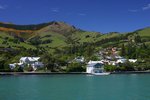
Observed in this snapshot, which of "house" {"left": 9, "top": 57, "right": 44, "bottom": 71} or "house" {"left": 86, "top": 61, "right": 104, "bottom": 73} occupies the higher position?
"house" {"left": 9, "top": 57, "right": 44, "bottom": 71}

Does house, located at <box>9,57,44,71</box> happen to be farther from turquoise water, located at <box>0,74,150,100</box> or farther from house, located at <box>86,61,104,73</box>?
turquoise water, located at <box>0,74,150,100</box>

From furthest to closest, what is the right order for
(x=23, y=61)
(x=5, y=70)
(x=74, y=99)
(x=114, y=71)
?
(x=23, y=61) → (x=114, y=71) → (x=5, y=70) → (x=74, y=99)

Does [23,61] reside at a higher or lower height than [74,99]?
higher

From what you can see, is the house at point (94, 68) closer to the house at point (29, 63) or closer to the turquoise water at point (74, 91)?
the house at point (29, 63)

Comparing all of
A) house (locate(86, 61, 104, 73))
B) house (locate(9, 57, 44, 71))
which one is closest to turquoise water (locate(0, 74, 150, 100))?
house (locate(86, 61, 104, 73))

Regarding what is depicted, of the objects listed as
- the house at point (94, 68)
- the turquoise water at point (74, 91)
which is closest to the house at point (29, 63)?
the house at point (94, 68)

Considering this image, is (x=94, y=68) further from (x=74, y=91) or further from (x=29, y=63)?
(x=74, y=91)

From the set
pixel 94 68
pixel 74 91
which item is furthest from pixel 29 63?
pixel 74 91

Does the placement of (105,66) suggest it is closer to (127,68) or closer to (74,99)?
(127,68)

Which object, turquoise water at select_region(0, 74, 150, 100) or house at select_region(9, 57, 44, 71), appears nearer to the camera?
turquoise water at select_region(0, 74, 150, 100)

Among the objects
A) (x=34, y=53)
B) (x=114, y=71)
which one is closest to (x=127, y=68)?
(x=114, y=71)

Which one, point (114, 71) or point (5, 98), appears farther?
point (114, 71)

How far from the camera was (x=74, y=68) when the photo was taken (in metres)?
144

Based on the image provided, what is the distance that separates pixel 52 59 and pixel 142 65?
38.6m
